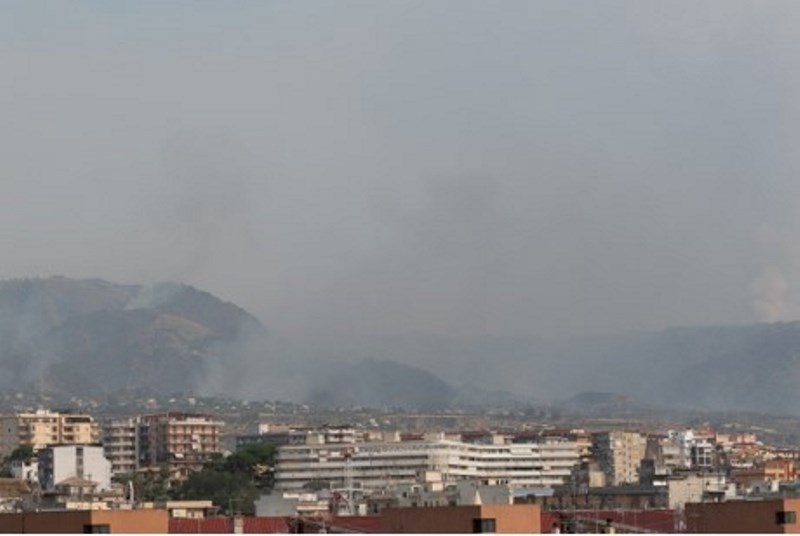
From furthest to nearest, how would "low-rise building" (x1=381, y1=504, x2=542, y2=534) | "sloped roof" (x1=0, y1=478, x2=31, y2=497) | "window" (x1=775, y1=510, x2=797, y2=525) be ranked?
"sloped roof" (x1=0, y1=478, x2=31, y2=497) → "window" (x1=775, y1=510, x2=797, y2=525) → "low-rise building" (x1=381, y1=504, x2=542, y2=534)

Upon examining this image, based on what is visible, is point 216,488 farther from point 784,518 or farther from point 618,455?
point 784,518

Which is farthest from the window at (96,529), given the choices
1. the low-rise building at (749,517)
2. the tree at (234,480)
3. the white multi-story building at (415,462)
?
the white multi-story building at (415,462)

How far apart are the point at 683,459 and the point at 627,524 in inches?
5725

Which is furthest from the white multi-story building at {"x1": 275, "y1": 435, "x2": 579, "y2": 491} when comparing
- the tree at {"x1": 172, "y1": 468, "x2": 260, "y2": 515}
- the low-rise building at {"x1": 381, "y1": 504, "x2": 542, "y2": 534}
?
the low-rise building at {"x1": 381, "y1": 504, "x2": 542, "y2": 534}

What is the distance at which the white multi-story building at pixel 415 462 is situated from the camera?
16812 cm

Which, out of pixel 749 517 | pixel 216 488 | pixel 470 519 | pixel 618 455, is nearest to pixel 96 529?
pixel 470 519

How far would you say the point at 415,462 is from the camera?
6978 inches

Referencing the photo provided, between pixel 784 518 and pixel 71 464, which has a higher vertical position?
pixel 71 464

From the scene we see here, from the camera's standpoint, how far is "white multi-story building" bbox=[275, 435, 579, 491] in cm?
16812

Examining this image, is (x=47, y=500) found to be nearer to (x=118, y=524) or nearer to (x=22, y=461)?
(x=118, y=524)

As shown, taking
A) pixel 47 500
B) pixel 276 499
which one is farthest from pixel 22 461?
pixel 276 499

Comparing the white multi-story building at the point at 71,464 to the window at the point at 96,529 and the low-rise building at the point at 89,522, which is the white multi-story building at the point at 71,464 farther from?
the window at the point at 96,529

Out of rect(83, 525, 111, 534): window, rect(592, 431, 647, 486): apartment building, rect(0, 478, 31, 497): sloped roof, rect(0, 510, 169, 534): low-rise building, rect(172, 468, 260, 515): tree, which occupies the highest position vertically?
rect(592, 431, 647, 486): apartment building

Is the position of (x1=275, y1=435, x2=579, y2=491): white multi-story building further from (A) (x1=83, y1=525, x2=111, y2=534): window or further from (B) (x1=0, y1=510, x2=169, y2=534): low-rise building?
(A) (x1=83, y1=525, x2=111, y2=534): window
